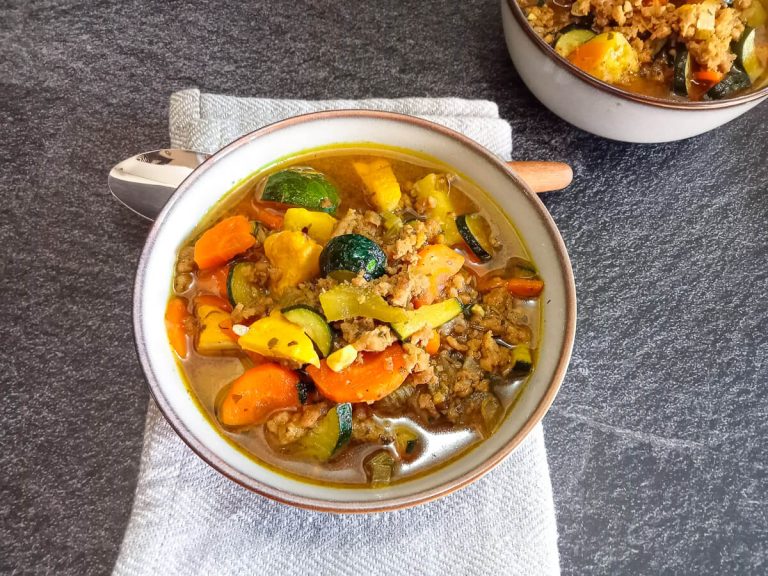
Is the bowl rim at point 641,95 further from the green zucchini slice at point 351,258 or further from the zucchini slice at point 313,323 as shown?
the zucchini slice at point 313,323

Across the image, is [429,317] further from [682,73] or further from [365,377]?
[682,73]

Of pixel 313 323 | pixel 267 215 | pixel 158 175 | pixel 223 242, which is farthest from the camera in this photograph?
pixel 158 175

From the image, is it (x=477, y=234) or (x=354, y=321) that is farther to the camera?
(x=477, y=234)

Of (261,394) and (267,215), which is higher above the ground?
(267,215)

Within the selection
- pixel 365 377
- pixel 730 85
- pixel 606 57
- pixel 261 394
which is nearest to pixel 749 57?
pixel 730 85

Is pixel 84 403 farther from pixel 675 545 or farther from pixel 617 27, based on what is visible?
pixel 617 27

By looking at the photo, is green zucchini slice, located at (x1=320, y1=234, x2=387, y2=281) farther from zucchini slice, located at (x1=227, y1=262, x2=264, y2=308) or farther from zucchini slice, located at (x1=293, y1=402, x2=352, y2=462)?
zucchini slice, located at (x1=293, y1=402, x2=352, y2=462)

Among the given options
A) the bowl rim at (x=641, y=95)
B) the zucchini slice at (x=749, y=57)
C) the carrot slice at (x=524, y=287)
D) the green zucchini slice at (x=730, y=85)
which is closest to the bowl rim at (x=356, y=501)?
the carrot slice at (x=524, y=287)

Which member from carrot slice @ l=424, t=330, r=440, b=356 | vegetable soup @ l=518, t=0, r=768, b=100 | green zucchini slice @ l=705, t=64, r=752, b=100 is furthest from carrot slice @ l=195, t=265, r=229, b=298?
green zucchini slice @ l=705, t=64, r=752, b=100
